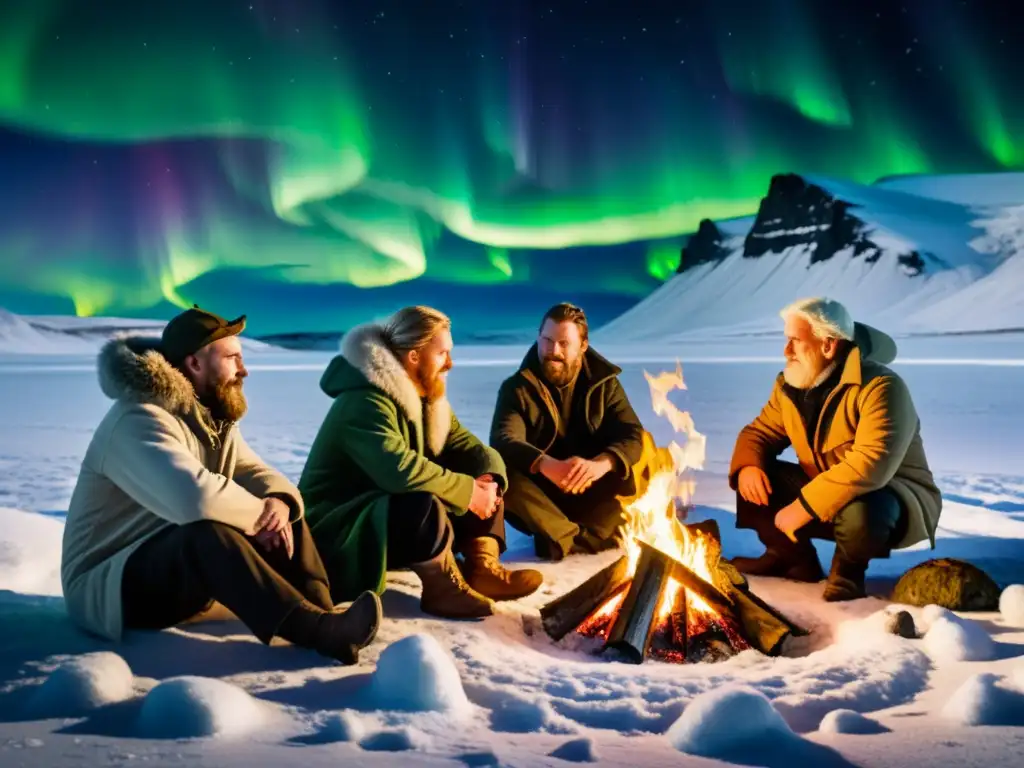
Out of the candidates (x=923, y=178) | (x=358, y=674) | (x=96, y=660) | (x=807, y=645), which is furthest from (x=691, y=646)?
(x=923, y=178)

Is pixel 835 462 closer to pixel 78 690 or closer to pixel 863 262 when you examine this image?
pixel 78 690

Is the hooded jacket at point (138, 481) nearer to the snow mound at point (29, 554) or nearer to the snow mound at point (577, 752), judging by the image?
the snow mound at point (29, 554)

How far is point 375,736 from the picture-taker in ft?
8.21

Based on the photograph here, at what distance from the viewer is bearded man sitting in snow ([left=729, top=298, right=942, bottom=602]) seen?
4078 millimetres

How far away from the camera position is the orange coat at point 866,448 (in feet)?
13.4

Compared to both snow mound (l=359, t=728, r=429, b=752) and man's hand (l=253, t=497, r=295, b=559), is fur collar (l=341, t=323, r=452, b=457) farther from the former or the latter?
snow mound (l=359, t=728, r=429, b=752)

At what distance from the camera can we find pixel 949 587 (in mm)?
3953

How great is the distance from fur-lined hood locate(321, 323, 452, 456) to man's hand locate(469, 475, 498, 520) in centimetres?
34

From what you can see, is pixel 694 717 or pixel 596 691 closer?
pixel 694 717

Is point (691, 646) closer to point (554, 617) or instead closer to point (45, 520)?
point (554, 617)

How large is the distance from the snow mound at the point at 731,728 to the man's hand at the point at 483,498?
5.05 ft

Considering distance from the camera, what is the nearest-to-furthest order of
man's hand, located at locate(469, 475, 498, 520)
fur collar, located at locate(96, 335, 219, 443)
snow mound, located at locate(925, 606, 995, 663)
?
1. fur collar, located at locate(96, 335, 219, 443)
2. snow mound, located at locate(925, 606, 995, 663)
3. man's hand, located at locate(469, 475, 498, 520)

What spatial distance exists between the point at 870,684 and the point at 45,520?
13.2 ft

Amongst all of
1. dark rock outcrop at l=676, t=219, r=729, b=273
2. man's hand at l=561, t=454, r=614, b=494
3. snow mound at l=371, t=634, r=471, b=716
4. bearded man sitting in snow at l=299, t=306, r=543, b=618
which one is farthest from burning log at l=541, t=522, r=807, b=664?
dark rock outcrop at l=676, t=219, r=729, b=273
